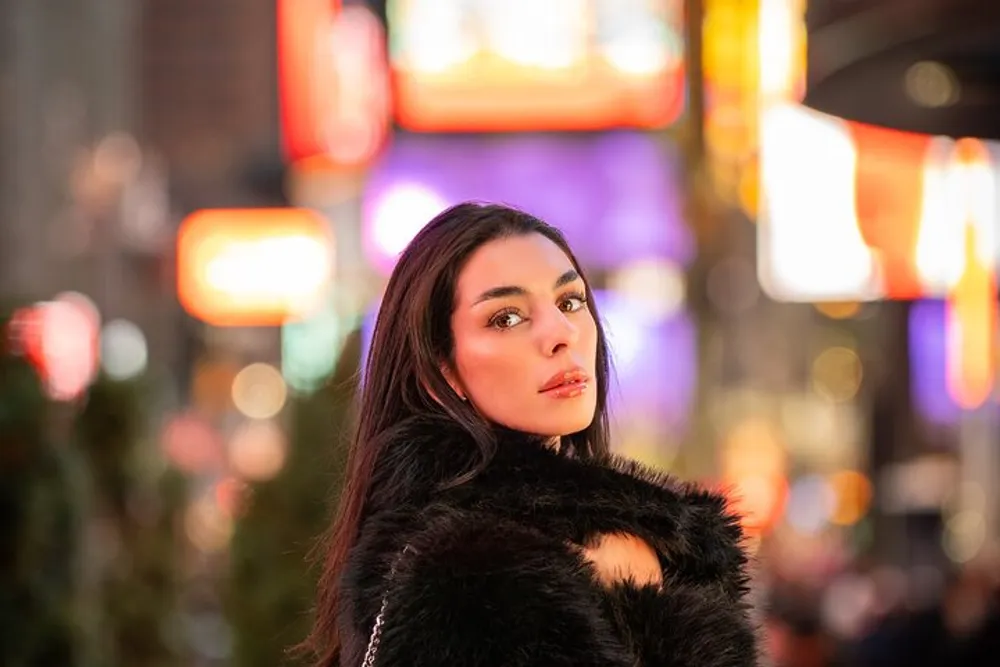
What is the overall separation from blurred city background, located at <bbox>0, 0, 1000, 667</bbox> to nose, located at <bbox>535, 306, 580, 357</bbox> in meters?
0.49

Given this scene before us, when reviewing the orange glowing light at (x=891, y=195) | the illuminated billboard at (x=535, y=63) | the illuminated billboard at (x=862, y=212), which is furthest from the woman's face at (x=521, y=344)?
the illuminated billboard at (x=535, y=63)

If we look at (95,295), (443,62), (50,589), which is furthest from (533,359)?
(95,295)

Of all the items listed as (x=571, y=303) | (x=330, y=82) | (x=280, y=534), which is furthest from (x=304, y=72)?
(x=571, y=303)

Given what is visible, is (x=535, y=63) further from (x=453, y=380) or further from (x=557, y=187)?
(x=453, y=380)

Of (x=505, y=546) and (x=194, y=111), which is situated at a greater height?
(x=194, y=111)

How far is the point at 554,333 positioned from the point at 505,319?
0.08 metres

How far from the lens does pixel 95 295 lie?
33.9 m

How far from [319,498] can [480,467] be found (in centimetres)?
758

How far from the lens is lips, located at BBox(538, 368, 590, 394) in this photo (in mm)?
2952

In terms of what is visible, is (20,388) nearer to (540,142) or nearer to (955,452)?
(955,452)

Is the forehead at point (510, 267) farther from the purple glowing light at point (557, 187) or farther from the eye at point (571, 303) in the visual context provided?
the purple glowing light at point (557, 187)

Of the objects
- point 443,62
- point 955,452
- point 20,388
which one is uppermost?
point 443,62

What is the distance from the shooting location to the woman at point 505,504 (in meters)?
2.68

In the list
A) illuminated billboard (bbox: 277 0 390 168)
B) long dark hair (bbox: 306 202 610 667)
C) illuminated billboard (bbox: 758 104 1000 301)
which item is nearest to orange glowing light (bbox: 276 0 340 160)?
illuminated billboard (bbox: 277 0 390 168)
